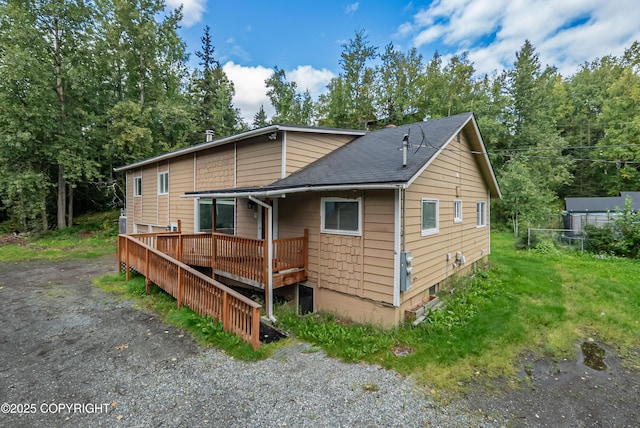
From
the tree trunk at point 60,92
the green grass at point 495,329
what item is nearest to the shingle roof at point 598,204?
the green grass at point 495,329

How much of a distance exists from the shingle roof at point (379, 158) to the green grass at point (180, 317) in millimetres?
3008

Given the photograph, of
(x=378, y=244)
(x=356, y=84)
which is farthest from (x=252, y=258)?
(x=356, y=84)

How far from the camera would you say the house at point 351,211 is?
18.2ft

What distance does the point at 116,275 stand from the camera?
9.08 metres

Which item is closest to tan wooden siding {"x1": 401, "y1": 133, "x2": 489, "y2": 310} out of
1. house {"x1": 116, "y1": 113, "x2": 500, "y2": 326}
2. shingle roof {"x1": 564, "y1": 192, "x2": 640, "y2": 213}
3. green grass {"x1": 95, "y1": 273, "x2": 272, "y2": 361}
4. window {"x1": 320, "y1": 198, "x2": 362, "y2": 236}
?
house {"x1": 116, "y1": 113, "x2": 500, "y2": 326}

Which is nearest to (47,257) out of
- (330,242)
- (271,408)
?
(330,242)

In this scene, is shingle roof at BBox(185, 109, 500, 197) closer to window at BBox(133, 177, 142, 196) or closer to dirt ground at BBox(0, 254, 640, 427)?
dirt ground at BBox(0, 254, 640, 427)

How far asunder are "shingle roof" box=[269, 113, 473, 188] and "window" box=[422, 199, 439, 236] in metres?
1.18

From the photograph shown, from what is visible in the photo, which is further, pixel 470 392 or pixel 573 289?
pixel 573 289

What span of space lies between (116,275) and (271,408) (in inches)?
315

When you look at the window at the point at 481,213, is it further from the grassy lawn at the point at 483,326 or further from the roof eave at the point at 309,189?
the roof eave at the point at 309,189

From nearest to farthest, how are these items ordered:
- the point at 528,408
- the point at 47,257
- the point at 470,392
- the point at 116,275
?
the point at 528,408, the point at 470,392, the point at 116,275, the point at 47,257

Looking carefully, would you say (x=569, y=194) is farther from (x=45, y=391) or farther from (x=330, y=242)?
(x=45, y=391)

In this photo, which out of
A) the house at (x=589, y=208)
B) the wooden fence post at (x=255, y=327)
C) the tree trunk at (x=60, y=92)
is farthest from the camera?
the house at (x=589, y=208)
